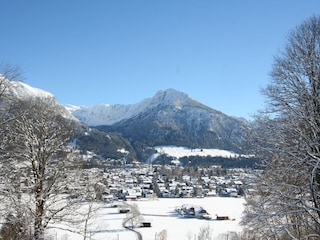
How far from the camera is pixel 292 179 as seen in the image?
6730 millimetres

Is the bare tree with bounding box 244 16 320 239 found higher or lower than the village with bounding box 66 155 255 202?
higher

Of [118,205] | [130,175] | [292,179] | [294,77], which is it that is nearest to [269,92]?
[294,77]

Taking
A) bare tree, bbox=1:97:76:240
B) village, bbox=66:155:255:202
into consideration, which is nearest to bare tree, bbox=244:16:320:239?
village, bbox=66:155:255:202

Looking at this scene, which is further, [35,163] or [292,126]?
[35,163]

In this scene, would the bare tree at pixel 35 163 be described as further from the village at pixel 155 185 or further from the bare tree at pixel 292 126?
the bare tree at pixel 292 126

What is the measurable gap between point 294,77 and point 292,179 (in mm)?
2292

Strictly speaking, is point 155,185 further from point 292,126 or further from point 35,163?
point 292,126

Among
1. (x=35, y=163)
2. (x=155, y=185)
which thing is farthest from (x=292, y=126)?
(x=155, y=185)

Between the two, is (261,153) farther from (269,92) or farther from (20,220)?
(20,220)

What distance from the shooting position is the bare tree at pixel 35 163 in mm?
7211

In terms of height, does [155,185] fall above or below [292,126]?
below

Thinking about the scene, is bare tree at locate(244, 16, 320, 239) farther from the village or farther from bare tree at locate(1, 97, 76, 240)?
bare tree at locate(1, 97, 76, 240)

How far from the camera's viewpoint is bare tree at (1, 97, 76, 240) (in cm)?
721

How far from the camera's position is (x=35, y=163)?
7.68 meters
